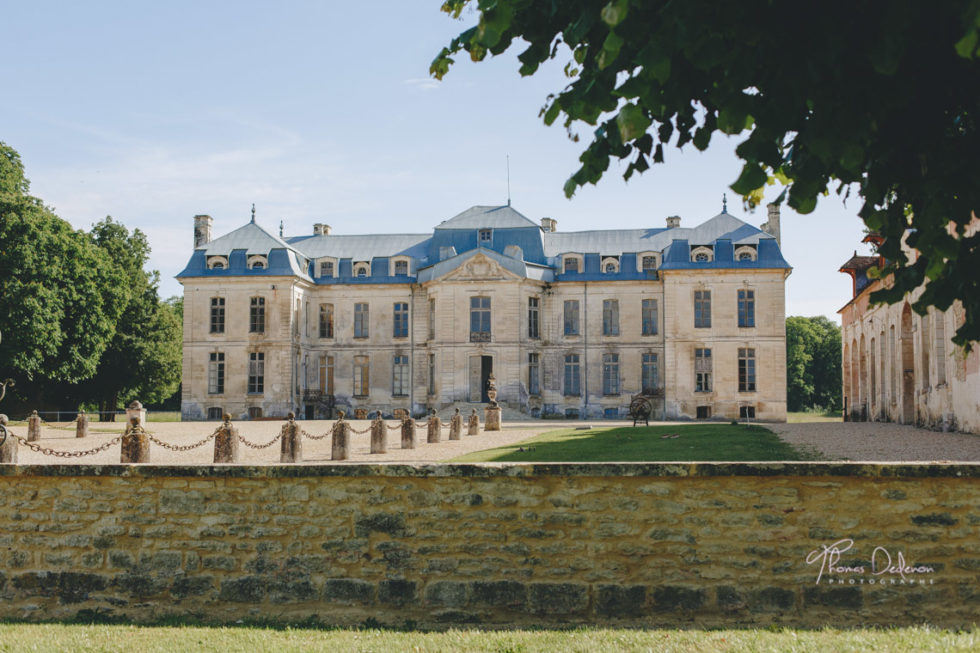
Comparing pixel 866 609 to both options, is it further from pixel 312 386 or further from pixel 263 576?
pixel 312 386

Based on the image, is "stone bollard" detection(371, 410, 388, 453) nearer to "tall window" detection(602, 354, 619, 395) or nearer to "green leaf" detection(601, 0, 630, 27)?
"green leaf" detection(601, 0, 630, 27)

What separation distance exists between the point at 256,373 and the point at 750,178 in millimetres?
39863

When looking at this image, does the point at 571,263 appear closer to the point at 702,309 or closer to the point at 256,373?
the point at 702,309

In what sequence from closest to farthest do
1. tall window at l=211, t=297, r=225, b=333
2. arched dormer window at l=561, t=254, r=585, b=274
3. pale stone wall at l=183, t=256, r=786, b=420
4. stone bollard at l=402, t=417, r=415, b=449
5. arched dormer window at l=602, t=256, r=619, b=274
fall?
stone bollard at l=402, t=417, r=415, b=449
pale stone wall at l=183, t=256, r=786, b=420
tall window at l=211, t=297, r=225, b=333
arched dormer window at l=602, t=256, r=619, b=274
arched dormer window at l=561, t=254, r=585, b=274

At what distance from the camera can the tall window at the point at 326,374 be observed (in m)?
43.2

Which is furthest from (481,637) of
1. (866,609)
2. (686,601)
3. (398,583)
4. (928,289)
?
(928,289)

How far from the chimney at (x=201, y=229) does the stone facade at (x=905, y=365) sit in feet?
104

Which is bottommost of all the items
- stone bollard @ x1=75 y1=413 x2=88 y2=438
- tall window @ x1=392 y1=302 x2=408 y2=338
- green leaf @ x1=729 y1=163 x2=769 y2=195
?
stone bollard @ x1=75 y1=413 x2=88 y2=438

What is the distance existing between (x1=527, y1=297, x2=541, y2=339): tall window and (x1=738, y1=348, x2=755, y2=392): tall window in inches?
374

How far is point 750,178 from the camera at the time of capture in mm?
3629

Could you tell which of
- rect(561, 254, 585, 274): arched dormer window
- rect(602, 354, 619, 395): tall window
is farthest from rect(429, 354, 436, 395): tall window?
rect(602, 354, 619, 395): tall window

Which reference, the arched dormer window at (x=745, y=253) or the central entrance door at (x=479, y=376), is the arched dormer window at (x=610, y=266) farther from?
the central entrance door at (x=479, y=376)

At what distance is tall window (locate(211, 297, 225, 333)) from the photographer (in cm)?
4184

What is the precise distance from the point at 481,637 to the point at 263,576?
6.42ft
